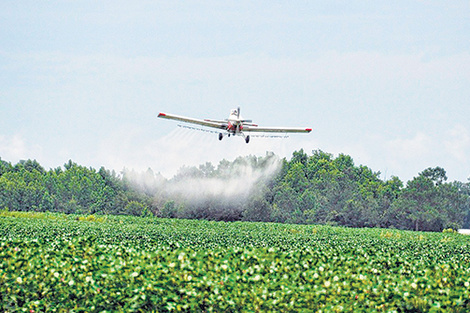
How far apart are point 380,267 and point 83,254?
19.6 ft

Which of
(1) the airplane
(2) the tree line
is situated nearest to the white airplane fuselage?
(1) the airplane

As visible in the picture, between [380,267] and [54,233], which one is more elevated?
[380,267]

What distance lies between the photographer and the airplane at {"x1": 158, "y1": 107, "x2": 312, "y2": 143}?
34000 millimetres

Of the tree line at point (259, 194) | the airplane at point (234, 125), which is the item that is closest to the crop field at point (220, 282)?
the airplane at point (234, 125)

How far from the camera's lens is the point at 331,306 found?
8.47 metres

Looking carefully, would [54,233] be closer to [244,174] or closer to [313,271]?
[313,271]

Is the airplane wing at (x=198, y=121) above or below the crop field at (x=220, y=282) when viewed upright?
above

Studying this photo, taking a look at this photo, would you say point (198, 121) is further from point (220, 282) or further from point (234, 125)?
point (220, 282)

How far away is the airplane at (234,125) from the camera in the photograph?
3400 cm

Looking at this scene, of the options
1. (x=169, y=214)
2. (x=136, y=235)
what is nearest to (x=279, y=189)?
(x=169, y=214)

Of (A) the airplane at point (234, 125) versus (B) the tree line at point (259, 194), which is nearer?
(A) the airplane at point (234, 125)

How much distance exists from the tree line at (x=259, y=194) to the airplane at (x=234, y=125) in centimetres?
3937

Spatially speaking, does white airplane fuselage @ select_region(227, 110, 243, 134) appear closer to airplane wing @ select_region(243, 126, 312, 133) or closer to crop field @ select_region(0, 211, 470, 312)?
airplane wing @ select_region(243, 126, 312, 133)

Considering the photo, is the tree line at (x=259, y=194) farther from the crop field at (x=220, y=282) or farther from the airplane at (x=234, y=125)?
the crop field at (x=220, y=282)
